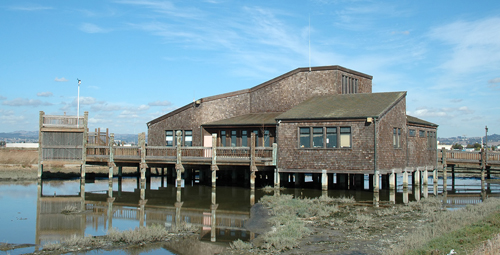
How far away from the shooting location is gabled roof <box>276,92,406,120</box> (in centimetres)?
2673

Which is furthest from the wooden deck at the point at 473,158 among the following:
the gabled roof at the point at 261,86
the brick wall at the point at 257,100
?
the gabled roof at the point at 261,86

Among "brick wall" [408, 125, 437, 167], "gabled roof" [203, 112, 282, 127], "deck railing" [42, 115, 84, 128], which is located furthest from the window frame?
"deck railing" [42, 115, 84, 128]

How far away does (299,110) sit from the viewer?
2934 cm

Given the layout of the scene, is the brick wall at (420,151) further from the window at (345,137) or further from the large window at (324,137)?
the large window at (324,137)

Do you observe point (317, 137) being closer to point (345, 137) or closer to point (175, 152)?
point (345, 137)

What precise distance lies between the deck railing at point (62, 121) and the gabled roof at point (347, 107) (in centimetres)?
1674

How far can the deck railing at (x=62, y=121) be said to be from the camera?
35.0 meters

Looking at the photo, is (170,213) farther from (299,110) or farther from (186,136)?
(186,136)

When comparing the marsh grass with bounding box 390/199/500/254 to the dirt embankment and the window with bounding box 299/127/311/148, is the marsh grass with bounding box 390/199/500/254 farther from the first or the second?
the dirt embankment

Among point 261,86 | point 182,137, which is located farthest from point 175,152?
point 261,86

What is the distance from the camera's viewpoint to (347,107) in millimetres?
28484

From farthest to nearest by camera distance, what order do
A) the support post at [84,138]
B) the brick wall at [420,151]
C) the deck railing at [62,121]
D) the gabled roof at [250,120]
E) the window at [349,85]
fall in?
1. the window at [349,85]
2. the deck railing at [62,121]
3. the support post at [84,138]
4. the gabled roof at [250,120]
5. the brick wall at [420,151]

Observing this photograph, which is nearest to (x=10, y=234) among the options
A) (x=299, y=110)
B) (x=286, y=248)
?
(x=286, y=248)

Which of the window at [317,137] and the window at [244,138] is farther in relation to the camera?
the window at [244,138]
